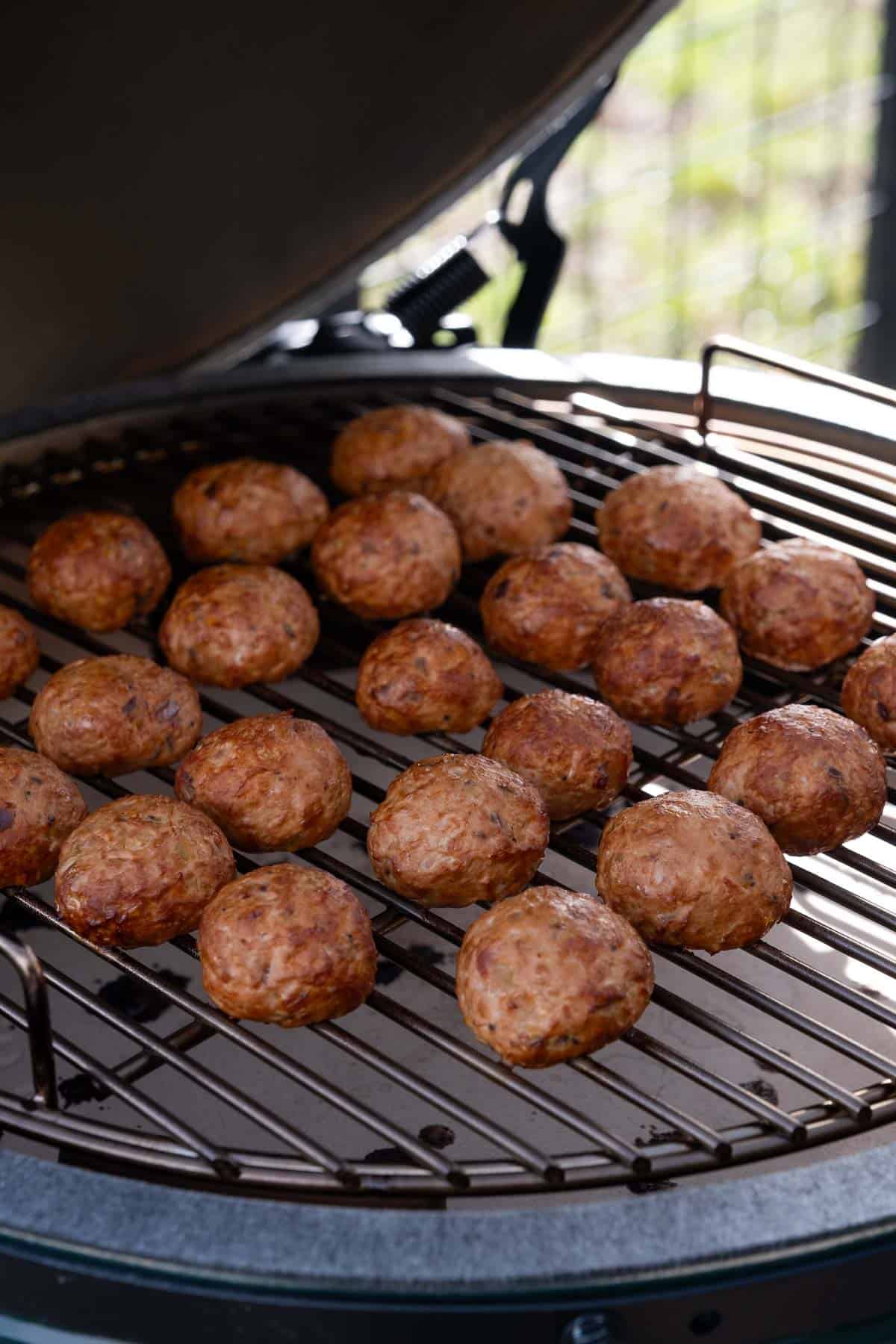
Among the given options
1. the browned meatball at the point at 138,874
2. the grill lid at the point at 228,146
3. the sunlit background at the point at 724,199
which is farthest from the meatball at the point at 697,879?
the sunlit background at the point at 724,199

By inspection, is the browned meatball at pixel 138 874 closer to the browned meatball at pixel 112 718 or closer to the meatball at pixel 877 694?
the browned meatball at pixel 112 718

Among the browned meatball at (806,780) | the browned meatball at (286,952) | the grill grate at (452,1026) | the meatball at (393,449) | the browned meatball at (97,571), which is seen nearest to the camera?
the grill grate at (452,1026)

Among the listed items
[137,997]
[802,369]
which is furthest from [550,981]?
[802,369]

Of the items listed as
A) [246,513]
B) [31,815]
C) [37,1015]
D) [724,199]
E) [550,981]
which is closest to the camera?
[37,1015]

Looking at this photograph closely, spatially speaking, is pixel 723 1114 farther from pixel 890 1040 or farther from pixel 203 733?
pixel 203 733

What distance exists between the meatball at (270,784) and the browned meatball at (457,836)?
0.29 feet

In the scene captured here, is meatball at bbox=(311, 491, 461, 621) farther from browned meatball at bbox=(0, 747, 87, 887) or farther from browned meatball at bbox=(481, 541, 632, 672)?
browned meatball at bbox=(0, 747, 87, 887)

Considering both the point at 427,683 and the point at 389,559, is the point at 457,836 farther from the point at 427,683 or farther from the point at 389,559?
the point at 389,559

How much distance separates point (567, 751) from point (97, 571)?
2.32ft

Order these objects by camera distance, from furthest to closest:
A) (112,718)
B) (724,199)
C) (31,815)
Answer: (724,199), (112,718), (31,815)

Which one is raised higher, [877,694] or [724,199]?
[724,199]

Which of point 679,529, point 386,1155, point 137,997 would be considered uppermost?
point 679,529

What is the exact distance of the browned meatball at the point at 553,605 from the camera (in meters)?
2.07

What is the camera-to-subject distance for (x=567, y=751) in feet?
5.93
